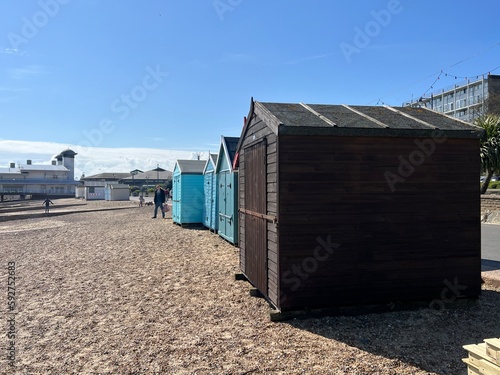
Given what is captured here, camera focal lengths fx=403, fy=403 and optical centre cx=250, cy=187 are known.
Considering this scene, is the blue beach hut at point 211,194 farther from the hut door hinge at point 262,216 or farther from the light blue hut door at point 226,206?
the hut door hinge at point 262,216

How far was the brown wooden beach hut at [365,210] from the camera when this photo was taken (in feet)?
17.1

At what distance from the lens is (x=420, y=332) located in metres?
4.79

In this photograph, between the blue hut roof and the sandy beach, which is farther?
the blue hut roof

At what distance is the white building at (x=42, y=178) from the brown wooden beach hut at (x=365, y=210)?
74.1 m

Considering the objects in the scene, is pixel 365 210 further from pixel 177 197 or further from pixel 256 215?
pixel 177 197

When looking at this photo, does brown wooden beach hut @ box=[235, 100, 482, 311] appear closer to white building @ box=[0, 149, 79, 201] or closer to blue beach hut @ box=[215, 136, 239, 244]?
blue beach hut @ box=[215, 136, 239, 244]

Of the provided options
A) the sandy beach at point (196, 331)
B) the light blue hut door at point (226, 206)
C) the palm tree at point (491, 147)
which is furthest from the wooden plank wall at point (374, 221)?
the palm tree at point (491, 147)

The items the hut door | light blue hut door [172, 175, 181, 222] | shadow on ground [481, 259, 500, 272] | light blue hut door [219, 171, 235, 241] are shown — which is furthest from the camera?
light blue hut door [172, 175, 181, 222]

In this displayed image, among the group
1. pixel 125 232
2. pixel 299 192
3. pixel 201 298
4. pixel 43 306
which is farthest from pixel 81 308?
pixel 125 232

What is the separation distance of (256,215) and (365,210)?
166 centimetres

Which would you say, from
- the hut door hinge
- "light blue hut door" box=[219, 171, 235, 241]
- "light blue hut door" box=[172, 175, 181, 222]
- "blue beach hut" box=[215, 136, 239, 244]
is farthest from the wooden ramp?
"light blue hut door" box=[172, 175, 181, 222]

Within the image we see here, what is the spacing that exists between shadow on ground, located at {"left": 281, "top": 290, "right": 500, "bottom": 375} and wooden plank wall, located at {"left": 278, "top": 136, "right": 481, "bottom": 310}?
261 mm

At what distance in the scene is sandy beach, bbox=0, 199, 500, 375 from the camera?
4.01 meters

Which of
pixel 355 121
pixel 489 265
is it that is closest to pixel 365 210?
pixel 355 121
